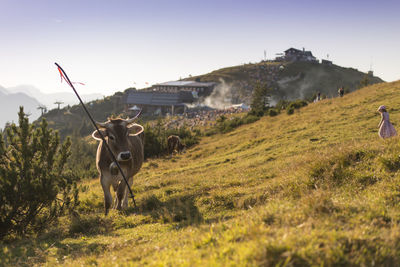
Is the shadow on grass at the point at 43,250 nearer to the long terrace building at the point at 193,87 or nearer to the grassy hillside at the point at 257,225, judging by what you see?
the grassy hillside at the point at 257,225

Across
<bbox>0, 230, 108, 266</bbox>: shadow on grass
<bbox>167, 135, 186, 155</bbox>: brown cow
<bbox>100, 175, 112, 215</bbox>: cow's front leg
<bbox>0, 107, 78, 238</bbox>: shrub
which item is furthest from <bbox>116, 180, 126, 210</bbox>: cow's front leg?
<bbox>167, 135, 186, 155</bbox>: brown cow

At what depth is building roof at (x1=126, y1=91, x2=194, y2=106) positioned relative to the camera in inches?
3917

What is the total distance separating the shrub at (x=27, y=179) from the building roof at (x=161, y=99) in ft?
290

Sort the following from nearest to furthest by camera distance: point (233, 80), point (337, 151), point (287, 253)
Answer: point (287, 253), point (337, 151), point (233, 80)

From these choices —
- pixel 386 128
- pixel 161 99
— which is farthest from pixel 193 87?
pixel 386 128

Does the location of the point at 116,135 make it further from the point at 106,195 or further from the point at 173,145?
the point at 173,145

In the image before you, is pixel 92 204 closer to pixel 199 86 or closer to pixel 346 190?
pixel 346 190

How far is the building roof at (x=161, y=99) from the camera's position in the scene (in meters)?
99.5

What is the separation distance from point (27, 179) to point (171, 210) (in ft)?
13.9

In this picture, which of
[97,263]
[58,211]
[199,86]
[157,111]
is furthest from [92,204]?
[199,86]

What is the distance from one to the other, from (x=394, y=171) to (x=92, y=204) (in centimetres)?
1001

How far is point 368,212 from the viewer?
16.0 feet

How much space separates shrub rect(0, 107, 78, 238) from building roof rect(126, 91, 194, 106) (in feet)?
290

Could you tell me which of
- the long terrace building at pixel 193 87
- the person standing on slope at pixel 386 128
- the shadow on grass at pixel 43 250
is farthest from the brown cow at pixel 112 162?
the long terrace building at pixel 193 87
